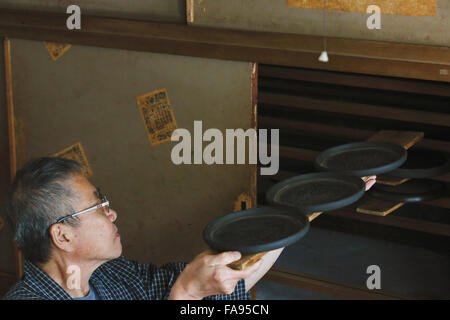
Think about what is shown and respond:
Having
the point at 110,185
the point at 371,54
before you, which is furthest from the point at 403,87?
the point at 110,185

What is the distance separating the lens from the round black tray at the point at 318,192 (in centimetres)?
230

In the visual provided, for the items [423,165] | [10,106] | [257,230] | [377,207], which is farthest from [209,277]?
[10,106]

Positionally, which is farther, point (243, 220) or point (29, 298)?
point (243, 220)

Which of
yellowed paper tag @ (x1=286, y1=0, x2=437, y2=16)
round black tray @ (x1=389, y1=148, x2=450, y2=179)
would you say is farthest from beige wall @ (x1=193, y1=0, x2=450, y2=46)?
round black tray @ (x1=389, y1=148, x2=450, y2=179)

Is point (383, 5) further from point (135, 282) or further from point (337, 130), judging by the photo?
point (135, 282)

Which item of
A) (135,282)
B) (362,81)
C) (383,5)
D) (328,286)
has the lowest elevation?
(328,286)

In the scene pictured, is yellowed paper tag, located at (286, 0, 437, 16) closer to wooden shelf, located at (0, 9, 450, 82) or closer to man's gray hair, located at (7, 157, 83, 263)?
wooden shelf, located at (0, 9, 450, 82)

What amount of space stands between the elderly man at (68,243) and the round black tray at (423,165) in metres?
1.07

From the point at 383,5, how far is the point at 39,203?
5.19 ft

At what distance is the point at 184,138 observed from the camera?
3.21 m

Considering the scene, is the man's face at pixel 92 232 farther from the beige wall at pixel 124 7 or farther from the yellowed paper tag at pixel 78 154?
the yellowed paper tag at pixel 78 154

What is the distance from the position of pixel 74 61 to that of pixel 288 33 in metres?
1.16

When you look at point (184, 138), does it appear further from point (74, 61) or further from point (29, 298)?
point (29, 298)

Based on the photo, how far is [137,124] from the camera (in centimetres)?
332
